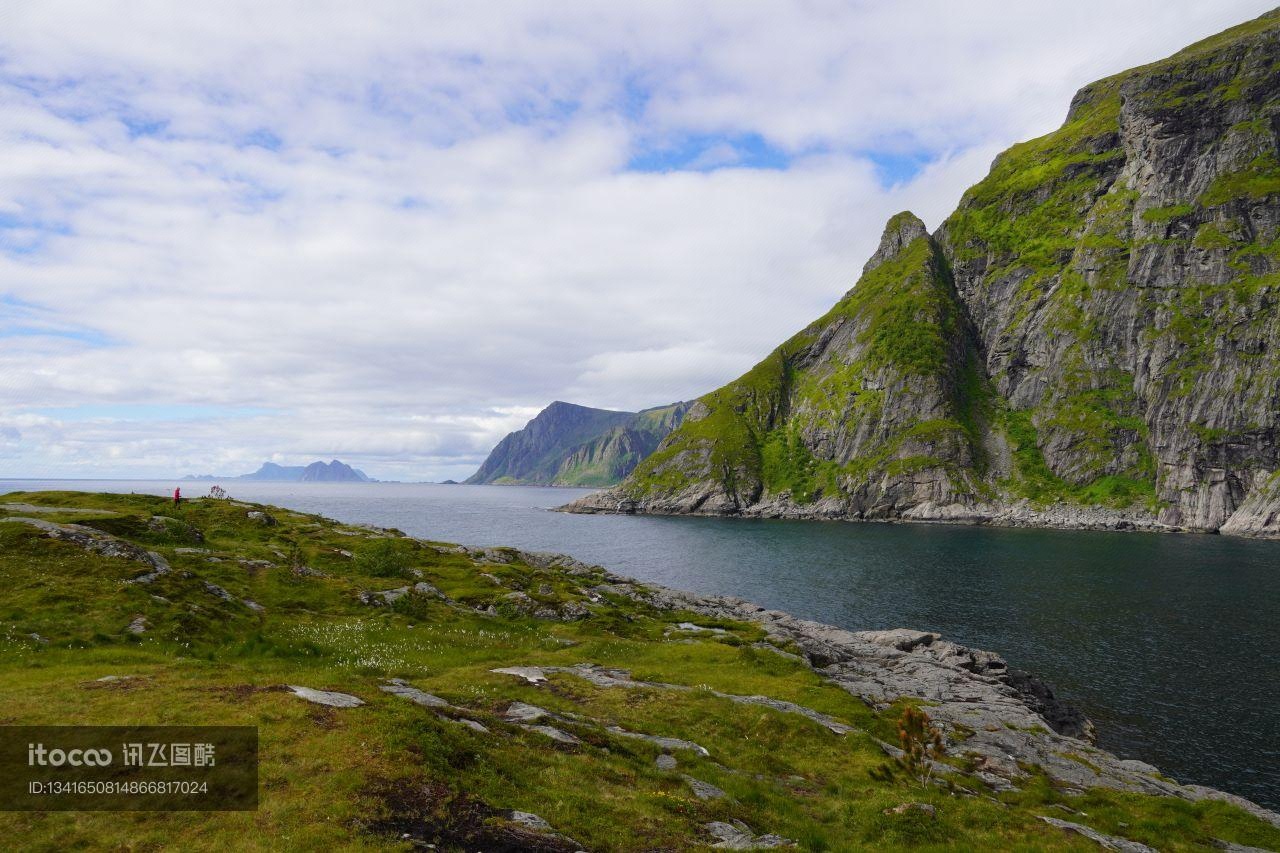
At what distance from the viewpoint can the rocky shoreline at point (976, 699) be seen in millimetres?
31469

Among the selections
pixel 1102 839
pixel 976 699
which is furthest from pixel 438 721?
pixel 976 699

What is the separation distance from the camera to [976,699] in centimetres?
4553

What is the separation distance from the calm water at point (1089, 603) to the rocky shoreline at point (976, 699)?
6292mm

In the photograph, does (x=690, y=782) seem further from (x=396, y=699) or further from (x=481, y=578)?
(x=481, y=578)

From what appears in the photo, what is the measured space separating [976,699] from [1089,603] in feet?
175

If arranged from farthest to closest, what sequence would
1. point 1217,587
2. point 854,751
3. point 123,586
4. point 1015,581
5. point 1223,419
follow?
point 1223,419 < point 1015,581 < point 1217,587 < point 123,586 < point 854,751

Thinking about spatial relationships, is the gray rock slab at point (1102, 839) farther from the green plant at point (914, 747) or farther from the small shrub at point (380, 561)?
the small shrub at point (380, 561)

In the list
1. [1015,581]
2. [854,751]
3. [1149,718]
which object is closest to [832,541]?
[1015,581]

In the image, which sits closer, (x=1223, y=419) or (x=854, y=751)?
(x=854, y=751)

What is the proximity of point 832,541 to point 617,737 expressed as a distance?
146 metres

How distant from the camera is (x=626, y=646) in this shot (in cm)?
4572
